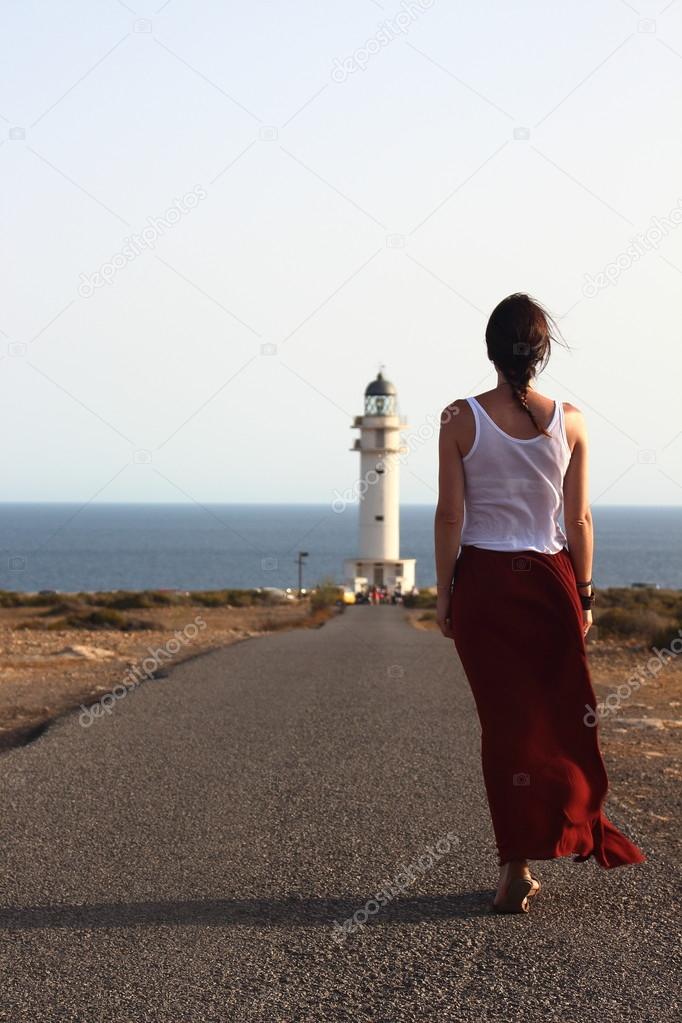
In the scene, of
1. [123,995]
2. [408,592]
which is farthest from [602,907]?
[408,592]

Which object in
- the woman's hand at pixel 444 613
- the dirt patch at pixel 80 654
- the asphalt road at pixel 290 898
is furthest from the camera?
the dirt patch at pixel 80 654

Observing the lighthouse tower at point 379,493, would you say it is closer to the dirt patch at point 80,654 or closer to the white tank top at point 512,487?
the dirt patch at point 80,654

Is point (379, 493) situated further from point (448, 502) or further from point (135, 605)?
point (448, 502)

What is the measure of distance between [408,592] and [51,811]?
Result: 56.3m

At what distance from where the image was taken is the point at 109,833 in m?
6.02

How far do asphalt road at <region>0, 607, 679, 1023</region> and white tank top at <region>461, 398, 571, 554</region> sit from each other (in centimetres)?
140

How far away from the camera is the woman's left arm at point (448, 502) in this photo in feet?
15.8

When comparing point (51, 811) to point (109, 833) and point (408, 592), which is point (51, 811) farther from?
point (408, 592)

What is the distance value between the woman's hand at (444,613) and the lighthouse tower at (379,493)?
189 feet

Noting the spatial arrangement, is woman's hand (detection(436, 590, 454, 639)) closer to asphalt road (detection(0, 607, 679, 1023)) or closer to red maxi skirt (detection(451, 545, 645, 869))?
red maxi skirt (detection(451, 545, 645, 869))

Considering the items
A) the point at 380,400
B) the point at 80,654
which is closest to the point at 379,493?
the point at 380,400

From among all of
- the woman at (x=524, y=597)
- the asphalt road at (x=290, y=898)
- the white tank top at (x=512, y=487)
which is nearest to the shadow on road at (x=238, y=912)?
the asphalt road at (x=290, y=898)

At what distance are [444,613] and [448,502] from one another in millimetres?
451

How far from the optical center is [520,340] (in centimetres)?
483
